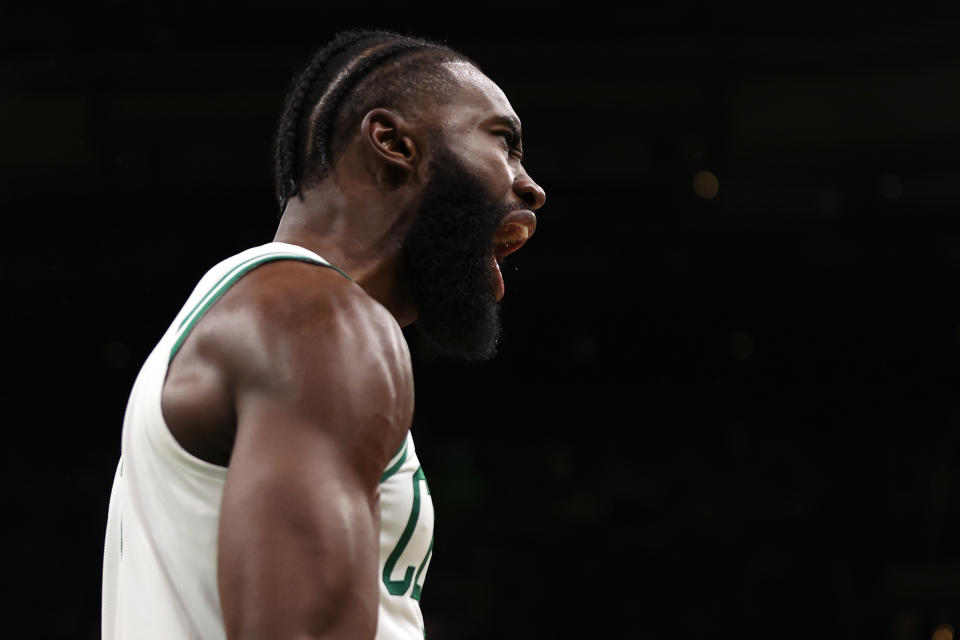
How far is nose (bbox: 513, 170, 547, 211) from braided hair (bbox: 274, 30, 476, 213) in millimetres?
132

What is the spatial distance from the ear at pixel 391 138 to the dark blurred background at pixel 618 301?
3.39 meters

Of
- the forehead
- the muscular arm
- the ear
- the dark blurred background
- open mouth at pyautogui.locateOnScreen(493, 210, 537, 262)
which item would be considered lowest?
the dark blurred background

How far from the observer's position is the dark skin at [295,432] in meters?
0.81

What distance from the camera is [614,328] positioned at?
6.26m

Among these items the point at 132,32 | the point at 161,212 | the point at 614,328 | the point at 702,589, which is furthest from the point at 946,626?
the point at 132,32

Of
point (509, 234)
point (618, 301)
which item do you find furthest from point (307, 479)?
point (618, 301)

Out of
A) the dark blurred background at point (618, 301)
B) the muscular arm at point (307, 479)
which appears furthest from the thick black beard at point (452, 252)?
A: the dark blurred background at point (618, 301)

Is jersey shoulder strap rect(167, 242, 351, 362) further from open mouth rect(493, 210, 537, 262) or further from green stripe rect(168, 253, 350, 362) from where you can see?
open mouth rect(493, 210, 537, 262)

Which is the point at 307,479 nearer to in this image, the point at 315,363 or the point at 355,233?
the point at 315,363

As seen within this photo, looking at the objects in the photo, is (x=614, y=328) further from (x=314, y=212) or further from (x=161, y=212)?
(x=314, y=212)

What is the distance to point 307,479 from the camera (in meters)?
0.81

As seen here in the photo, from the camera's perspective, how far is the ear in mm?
1193

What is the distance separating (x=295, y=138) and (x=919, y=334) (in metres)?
5.77

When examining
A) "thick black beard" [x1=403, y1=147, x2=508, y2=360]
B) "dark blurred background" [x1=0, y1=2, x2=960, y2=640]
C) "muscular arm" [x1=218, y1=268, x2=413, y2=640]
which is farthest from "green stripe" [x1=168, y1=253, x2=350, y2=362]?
"dark blurred background" [x1=0, y1=2, x2=960, y2=640]
